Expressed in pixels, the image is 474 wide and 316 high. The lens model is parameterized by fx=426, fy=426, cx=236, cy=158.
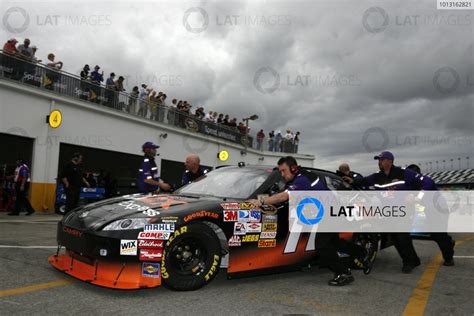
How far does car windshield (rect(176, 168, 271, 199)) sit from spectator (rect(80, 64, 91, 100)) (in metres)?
11.6

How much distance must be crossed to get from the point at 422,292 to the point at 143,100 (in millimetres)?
16317

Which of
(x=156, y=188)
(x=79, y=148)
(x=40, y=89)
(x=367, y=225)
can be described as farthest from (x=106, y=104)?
(x=367, y=225)

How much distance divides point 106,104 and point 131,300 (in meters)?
14.3

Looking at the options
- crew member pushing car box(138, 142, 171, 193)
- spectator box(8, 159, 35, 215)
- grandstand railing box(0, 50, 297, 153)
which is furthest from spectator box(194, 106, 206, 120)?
crew member pushing car box(138, 142, 171, 193)

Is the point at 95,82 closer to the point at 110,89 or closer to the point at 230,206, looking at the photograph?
the point at 110,89

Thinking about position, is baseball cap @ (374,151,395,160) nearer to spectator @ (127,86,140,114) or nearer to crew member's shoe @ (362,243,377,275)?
crew member's shoe @ (362,243,377,275)

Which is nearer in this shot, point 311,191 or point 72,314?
point 72,314

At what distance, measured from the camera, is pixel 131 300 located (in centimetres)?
393

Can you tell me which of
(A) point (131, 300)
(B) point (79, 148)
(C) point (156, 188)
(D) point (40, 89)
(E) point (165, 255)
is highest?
(D) point (40, 89)

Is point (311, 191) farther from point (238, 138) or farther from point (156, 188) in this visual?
point (238, 138)

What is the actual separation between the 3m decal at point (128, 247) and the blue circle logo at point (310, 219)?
199 cm

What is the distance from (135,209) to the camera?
4.32m

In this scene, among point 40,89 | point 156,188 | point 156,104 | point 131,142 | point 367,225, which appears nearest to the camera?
point 367,225

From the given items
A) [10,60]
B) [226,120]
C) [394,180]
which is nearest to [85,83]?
[10,60]
